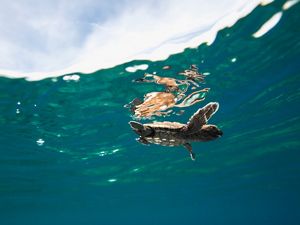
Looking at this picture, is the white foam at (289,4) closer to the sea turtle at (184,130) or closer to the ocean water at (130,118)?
the ocean water at (130,118)

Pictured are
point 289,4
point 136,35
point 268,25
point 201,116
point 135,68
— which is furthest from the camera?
point 135,68

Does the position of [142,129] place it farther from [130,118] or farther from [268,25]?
[130,118]

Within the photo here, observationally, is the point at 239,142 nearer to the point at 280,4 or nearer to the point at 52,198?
the point at 280,4

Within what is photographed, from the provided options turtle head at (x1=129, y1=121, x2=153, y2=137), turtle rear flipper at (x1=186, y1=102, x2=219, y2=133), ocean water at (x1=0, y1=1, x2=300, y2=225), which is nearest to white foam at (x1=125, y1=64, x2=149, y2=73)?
ocean water at (x1=0, y1=1, x2=300, y2=225)

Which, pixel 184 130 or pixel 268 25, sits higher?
pixel 268 25

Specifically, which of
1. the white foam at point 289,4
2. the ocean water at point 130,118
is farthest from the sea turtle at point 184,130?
the white foam at point 289,4

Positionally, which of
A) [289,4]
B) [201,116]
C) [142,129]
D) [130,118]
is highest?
[130,118]

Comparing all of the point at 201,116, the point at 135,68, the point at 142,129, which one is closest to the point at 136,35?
the point at 135,68
